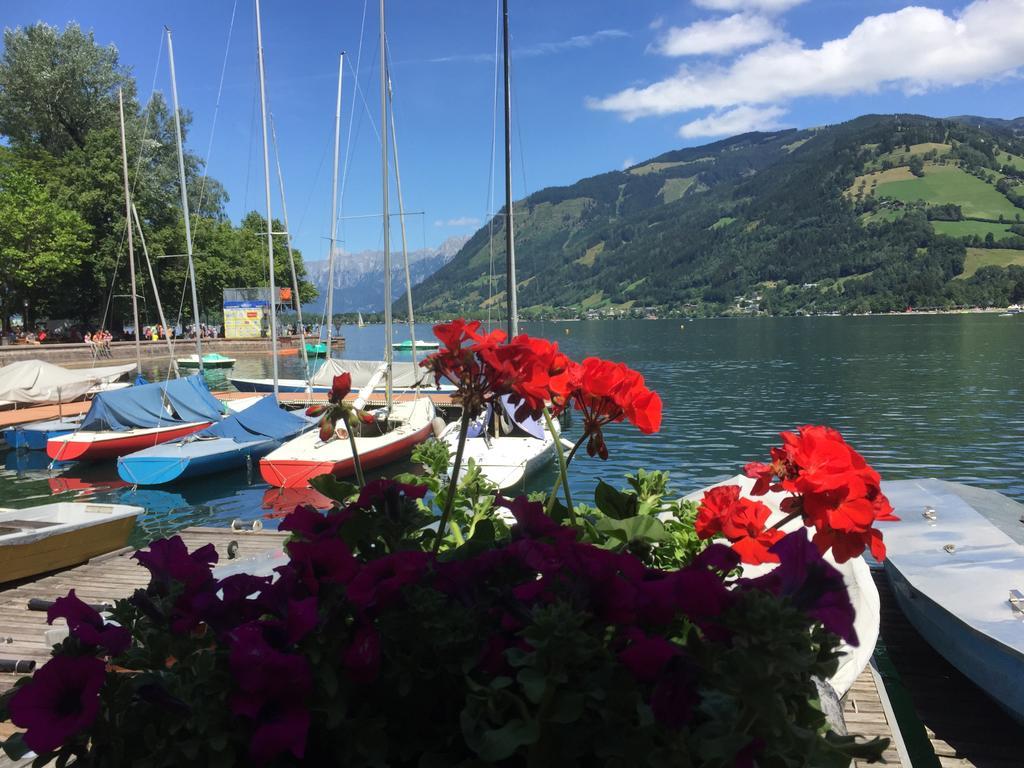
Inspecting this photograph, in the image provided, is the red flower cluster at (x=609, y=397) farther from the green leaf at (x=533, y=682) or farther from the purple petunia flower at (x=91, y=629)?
the purple petunia flower at (x=91, y=629)

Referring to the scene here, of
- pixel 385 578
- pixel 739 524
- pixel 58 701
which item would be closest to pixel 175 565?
pixel 58 701

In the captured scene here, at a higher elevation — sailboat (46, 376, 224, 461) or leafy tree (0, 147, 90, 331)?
leafy tree (0, 147, 90, 331)

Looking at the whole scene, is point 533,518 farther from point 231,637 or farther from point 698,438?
point 698,438

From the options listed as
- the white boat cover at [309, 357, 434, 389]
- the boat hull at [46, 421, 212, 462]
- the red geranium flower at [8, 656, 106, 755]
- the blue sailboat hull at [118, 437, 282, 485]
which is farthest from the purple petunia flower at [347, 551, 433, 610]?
the white boat cover at [309, 357, 434, 389]

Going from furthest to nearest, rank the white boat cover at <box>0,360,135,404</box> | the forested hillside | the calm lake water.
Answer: the forested hillside → the white boat cover at <box>0,360,135,404</box> → the calm lake water

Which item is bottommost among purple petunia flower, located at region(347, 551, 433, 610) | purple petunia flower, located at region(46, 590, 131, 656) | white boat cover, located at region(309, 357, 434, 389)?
white boat cover, located at region(309, 357, 434, 389)

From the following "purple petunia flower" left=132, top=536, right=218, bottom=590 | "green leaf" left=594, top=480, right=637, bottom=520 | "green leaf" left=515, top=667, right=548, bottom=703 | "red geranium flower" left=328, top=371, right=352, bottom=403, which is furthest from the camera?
"green leaf" left=594, top=480, right=637, bottom=520

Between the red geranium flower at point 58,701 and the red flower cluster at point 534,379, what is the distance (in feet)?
2.73

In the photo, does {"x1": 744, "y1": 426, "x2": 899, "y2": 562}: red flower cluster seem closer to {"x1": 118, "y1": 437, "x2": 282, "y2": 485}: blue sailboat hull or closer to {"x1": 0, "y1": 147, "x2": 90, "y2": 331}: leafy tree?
{"x1": 118, "y1": 437, "x2": 282, "y2": 485}: blue sailboat hull

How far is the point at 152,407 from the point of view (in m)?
20.8

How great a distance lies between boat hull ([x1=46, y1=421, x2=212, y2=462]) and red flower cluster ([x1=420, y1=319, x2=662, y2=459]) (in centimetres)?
2056

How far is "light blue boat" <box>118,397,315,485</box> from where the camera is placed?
17422 mm

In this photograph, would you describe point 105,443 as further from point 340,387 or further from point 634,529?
point 634,529

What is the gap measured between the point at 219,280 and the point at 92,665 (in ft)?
235
